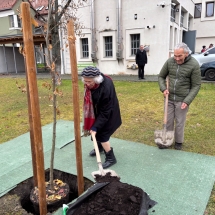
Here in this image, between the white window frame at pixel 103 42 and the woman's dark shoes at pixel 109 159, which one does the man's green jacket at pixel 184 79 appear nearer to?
the woman's dark shoes at pixel 109 159

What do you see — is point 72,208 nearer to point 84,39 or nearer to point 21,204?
point 21,204

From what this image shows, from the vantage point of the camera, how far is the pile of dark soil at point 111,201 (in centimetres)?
203

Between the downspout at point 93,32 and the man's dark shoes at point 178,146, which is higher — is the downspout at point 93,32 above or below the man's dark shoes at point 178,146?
above

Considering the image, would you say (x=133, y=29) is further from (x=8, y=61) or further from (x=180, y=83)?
(x=8, y=61)

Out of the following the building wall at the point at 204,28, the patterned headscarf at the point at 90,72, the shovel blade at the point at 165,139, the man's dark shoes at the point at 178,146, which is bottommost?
the man's dark shoes at the point at 178,146

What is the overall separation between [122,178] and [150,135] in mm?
1652

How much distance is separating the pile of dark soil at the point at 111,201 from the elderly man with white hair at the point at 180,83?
1.72 m

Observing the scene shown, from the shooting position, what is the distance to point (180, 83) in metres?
3.44

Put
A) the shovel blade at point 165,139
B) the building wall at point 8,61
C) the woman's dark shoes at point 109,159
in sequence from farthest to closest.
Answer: the building wall at point 8,61 < the shovel blade at point 165,139 < the woman's dark shoes at point 109,159

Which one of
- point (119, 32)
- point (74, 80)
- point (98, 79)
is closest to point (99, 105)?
point (98, 79)

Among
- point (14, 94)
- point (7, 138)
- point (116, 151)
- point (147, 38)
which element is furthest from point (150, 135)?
point (147, 38)

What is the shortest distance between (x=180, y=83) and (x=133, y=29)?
36.0 ft

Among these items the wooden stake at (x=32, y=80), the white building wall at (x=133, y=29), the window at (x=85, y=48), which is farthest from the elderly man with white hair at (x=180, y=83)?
the window at (x=85, y=48)

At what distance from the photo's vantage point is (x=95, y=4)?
46.1ft
